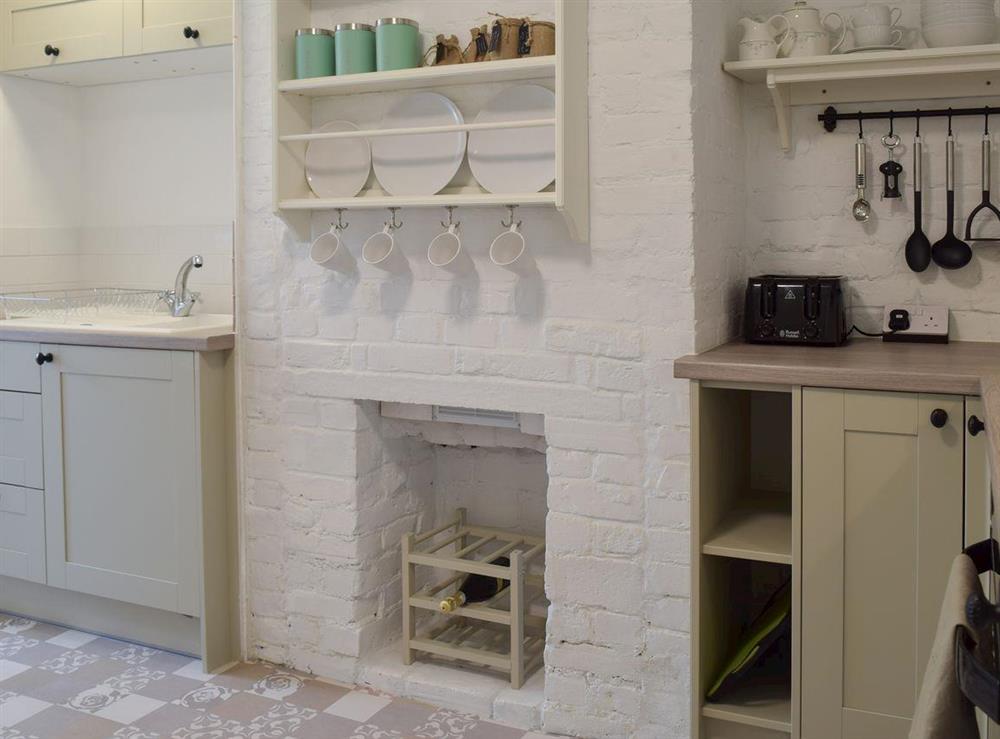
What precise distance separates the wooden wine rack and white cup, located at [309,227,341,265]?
770 mm

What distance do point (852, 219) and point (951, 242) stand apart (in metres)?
0.23

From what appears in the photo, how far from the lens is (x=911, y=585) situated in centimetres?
206

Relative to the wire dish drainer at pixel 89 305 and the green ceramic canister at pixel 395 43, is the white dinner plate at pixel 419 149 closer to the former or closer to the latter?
the green ceramic canister at pixel 395 43

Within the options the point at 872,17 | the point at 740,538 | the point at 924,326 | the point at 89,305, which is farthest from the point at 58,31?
the point at 924,326

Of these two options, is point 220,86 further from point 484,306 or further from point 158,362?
point 484,306

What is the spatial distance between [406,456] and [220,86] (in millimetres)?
1405

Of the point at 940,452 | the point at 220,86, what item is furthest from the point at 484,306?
the point at 220,86

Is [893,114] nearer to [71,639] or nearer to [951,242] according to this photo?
[951,242]

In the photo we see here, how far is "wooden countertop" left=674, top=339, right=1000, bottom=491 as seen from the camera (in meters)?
1.97

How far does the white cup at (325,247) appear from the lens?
2.65 meters

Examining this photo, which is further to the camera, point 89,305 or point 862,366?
point 89,305

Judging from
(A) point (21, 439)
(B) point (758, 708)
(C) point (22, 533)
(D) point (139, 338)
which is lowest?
(B) point (758, 708)

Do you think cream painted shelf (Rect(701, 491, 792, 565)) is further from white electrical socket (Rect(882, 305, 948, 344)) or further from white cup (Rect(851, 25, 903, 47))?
white cup (Rect(851, 25, 903, 47))

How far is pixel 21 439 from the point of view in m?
3.11
